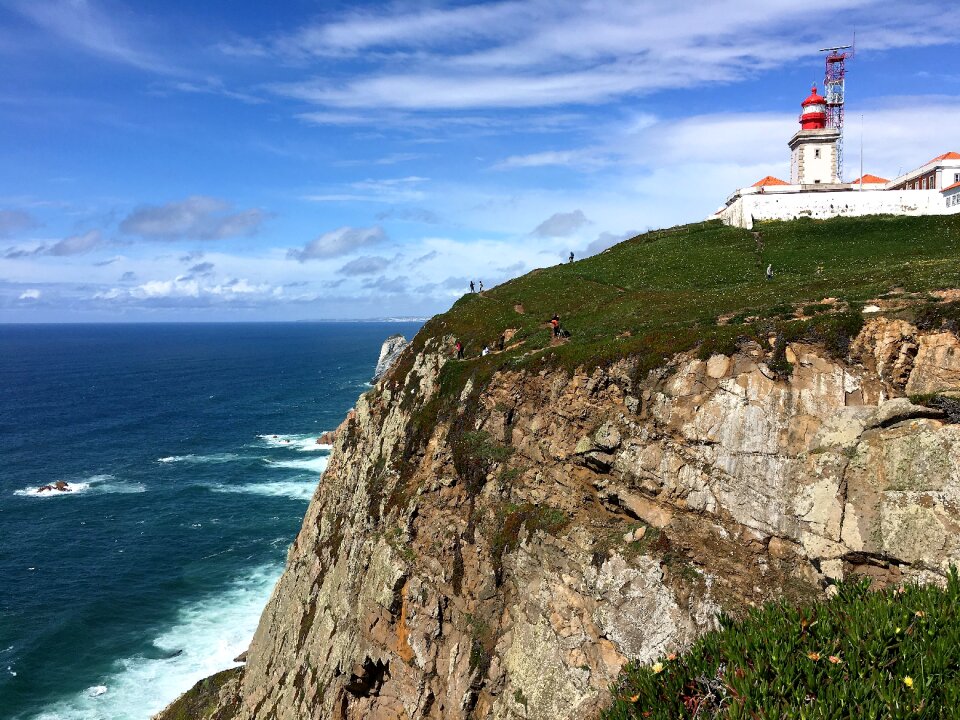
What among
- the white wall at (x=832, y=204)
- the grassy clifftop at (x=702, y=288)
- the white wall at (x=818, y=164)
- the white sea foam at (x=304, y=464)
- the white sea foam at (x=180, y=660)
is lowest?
the white sea foam at (x=180, y=660)

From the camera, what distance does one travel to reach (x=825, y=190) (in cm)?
6494

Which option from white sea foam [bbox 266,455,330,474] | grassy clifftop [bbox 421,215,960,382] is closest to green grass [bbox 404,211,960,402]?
grassy clifftop [bbox 421,215,960,382]

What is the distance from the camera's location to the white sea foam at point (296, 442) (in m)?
106

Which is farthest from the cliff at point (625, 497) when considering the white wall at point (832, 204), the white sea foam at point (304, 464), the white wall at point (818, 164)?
the white sea foam at point (304, 464)

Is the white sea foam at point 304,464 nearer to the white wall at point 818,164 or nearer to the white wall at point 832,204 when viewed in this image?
the white wall at point 832,204

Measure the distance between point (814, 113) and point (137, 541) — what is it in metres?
94.5

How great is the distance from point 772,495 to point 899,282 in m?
14.7

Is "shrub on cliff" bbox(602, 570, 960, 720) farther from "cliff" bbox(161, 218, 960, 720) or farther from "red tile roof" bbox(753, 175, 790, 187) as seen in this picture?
"red tile roof" bbox(753, 175, 790, 187)

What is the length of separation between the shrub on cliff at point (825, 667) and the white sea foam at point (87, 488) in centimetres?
9020

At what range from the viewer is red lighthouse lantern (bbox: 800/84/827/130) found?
69500 mm

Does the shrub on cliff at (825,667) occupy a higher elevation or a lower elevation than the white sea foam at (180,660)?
higher

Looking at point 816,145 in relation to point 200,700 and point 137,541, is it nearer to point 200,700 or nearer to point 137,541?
point 200,700

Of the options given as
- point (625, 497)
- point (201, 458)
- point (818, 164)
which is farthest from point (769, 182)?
point (201, 458)

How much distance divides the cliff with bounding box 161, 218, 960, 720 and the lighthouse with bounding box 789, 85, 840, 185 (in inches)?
1571
